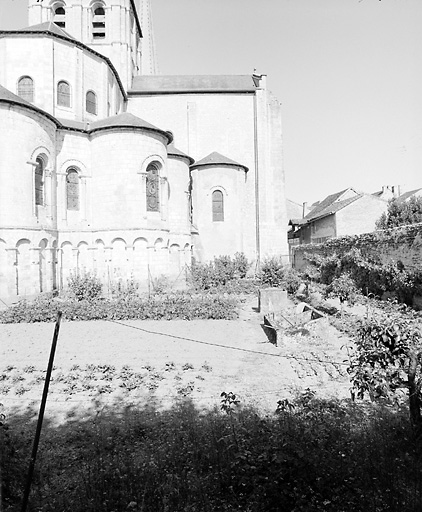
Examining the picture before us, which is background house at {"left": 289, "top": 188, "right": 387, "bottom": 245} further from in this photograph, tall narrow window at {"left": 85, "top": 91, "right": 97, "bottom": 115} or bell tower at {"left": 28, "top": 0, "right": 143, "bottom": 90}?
bell tower at {"left": 28, "top": 0, "right": 143, "bottom": 90}

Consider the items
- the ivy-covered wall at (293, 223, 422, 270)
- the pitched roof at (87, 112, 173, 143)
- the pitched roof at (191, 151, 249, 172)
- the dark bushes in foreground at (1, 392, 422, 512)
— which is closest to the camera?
the dark bushes in foreground at (1, 392, 422, 512)

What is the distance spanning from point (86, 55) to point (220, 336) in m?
21.4

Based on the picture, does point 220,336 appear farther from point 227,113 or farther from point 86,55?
point 227,113

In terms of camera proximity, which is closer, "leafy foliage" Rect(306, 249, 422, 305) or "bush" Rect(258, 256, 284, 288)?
"leafy foliage" Rect(306, 249, 422, 305)

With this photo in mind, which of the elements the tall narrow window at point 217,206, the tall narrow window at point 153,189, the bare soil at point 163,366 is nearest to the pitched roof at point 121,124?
the tall narrow window at point 153,189

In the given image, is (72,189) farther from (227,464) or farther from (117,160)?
(227,464)

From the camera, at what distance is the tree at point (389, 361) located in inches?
163

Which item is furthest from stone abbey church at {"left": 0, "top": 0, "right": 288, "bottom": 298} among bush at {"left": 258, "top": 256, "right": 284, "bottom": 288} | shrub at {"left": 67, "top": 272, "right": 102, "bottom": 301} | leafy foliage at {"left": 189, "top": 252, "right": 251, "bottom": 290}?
bush at {"left": 258, "top": 256, "right": 284, "bottom": 288}

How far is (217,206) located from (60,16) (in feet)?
64.3

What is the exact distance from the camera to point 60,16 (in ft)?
90.8

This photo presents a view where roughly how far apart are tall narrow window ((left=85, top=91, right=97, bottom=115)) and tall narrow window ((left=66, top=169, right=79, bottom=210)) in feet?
18.9

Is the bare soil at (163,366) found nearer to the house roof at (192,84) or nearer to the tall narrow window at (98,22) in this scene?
the house roof at (192,84)

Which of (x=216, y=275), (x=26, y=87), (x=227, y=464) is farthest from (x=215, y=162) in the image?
(x=227, y=464)

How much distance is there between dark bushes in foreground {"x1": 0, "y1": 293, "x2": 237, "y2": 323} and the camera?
11836mm
